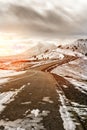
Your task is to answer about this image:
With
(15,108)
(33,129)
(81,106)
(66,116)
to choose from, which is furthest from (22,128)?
(81,106)

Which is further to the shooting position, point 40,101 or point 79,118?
point 40,101

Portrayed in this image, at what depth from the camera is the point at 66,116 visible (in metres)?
8.88

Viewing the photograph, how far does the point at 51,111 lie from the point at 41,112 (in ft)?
1.51

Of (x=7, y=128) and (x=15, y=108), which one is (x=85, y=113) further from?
(x=7, y=128)

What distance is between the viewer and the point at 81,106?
11102mm

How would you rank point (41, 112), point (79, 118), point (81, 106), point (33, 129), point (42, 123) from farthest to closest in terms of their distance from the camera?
point (81, 106) < point (41, 112) < point (79, 118) < point (42, 123) < point (33, 129)

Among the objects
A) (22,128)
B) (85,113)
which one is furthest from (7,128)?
(85,113)

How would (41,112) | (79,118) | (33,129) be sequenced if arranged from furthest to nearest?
(41,112), (79,118), (33,129)

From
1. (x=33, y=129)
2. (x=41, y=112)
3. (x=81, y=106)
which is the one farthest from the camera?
(x=81, y=106)

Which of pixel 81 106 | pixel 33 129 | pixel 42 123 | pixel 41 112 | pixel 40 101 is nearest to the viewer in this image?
pixel 33 129

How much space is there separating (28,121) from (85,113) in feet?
8.43

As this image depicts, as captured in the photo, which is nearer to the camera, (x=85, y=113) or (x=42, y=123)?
(x=42, y=123)

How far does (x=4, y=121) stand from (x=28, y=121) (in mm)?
726

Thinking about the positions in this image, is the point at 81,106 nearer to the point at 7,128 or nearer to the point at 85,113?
the point at 85,113
